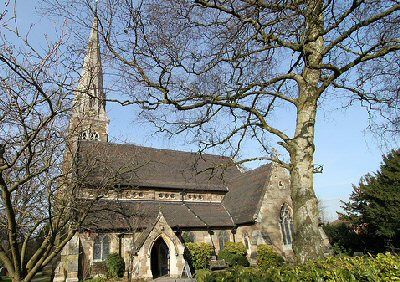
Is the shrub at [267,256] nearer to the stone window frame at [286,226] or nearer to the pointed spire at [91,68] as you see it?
the stone window frame at [286,226]

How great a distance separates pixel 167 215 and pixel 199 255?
3771mm

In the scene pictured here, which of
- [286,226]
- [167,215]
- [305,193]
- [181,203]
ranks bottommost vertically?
[286,226]

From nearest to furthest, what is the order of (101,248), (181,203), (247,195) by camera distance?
1. (101,248)
2. (247,195)
3. (181,203)

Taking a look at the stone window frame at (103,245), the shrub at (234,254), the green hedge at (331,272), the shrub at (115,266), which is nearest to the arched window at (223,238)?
the shrub at (234,254)

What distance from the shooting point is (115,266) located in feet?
65.3

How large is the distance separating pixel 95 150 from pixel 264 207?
13894mm

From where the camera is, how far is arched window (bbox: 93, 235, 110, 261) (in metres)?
20.9

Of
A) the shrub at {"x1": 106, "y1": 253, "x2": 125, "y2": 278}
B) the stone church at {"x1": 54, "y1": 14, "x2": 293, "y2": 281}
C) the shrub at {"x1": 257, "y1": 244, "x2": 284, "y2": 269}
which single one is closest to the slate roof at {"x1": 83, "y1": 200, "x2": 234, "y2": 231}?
the stone church at {"x1": 54, "y1": 14, "x2": 293, "y2": 281}

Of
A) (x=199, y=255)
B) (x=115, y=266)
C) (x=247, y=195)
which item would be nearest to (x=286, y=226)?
(x=247, y=195)

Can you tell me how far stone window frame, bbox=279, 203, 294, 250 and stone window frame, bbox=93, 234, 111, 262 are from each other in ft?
41.5

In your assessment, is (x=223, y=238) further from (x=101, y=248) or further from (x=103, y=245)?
(x=101, y=248)

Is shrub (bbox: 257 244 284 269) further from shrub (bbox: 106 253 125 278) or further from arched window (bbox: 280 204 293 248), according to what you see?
shrub (bbox: 106 253 125 278)

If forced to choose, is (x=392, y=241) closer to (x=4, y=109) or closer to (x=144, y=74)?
(x=144, y=74)

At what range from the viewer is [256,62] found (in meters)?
8.12
